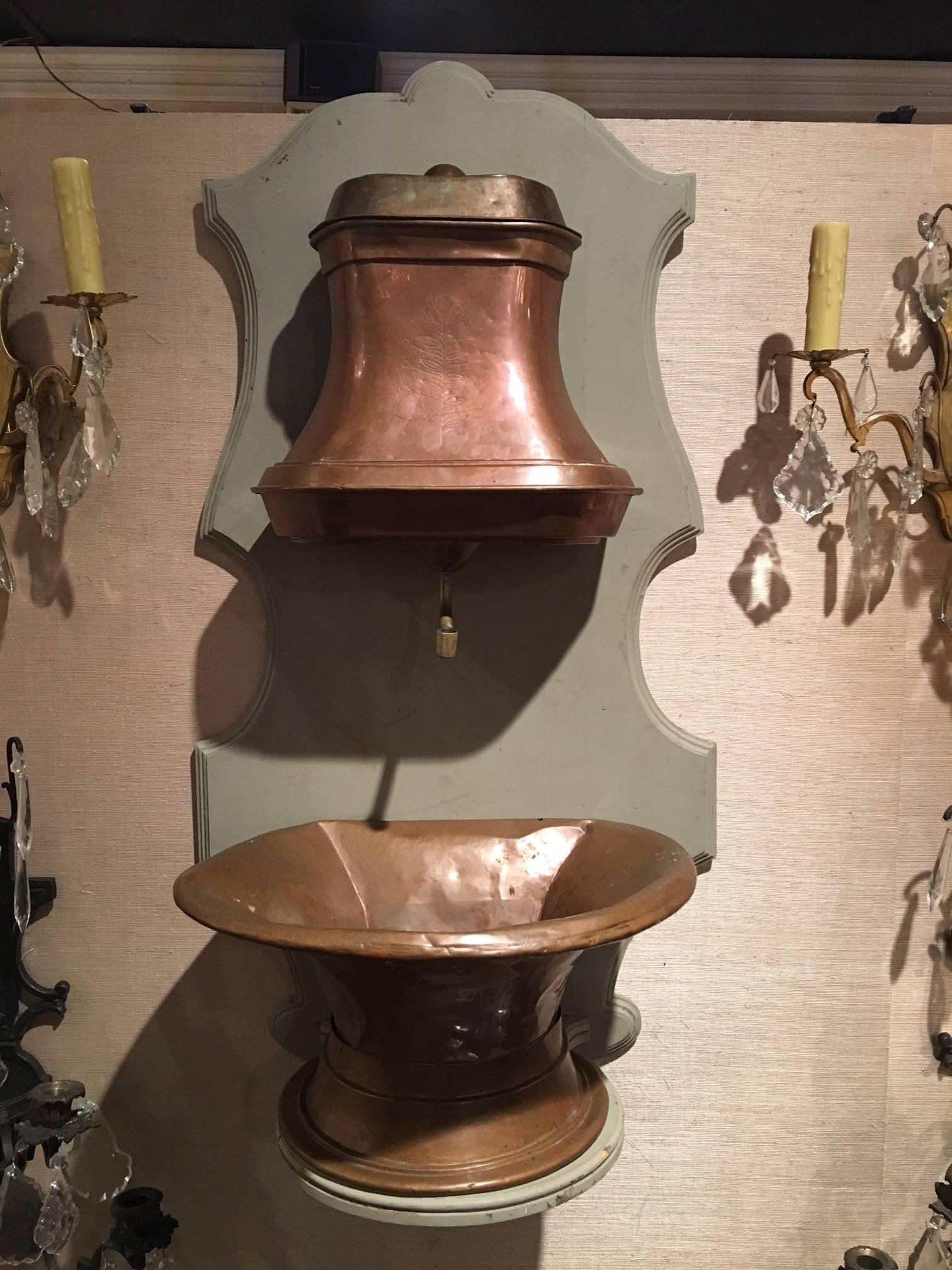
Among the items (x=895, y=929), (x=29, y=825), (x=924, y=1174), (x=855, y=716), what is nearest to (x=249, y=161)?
(x=29, y=825)

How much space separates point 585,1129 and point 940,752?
574 millimetres

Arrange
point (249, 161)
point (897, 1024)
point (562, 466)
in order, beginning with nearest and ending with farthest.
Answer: point (562, 466)
point (249, 161)
point (897, 1024)

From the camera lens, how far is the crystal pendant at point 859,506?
3.53ft

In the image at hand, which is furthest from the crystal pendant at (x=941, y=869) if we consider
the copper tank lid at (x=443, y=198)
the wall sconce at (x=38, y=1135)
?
the wall sconce at (x=38, y=1135)

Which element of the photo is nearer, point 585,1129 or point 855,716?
point 585,1129

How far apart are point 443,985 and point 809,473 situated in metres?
0.63

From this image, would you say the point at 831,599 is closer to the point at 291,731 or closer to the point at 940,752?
the point at 940,752

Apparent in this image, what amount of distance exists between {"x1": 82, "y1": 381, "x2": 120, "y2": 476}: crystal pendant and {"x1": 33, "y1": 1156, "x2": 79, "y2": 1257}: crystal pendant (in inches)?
26.6

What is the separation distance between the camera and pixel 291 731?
1.11 meters

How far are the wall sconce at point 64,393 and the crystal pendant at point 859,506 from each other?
76 cm

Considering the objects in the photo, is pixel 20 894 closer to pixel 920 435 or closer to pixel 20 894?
pixel 20 894

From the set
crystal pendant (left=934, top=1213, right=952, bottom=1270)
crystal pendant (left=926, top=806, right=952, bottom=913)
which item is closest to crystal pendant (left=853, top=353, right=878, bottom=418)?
crystal pendant (left=926, top=806, right=952, bottom=913)

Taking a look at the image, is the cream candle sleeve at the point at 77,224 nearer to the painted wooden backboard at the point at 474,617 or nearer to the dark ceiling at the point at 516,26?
the painted wooden backboard at the point at 474,617

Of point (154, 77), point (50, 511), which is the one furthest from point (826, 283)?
point (154, 77)
